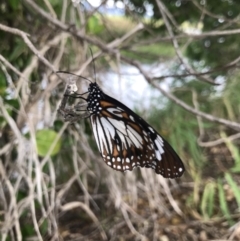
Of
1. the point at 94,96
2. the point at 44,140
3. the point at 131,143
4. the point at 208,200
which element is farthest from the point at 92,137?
the point at 94,96

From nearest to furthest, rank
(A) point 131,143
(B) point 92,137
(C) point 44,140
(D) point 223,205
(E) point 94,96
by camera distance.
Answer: (E) point 94,96
(A) point 131,143
(C) point 44,140
(D) point 223,205
(B) point 92,137

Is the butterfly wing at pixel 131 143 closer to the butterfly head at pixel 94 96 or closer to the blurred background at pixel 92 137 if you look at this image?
the butterfly head at pixel 94 96

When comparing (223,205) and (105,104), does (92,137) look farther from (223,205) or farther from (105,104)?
(105,104)

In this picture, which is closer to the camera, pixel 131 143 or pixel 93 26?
pixel 131 143

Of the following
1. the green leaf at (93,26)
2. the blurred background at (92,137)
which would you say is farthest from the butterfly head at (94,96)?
the green leaf at (93,26)

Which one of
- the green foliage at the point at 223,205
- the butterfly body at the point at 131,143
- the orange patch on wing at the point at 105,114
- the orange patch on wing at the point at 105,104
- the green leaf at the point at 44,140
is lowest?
the green foliage at the point at 223,205

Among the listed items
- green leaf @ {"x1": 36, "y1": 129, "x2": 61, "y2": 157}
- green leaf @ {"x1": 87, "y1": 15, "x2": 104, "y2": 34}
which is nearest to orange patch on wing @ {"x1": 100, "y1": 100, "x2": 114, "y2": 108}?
green leaf @ {"x1": 36, "y1": 129, "x2": 61, "y2": 157}

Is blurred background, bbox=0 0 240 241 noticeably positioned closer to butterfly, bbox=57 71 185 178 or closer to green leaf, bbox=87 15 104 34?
green leaf, bbox=87 15 104 34
